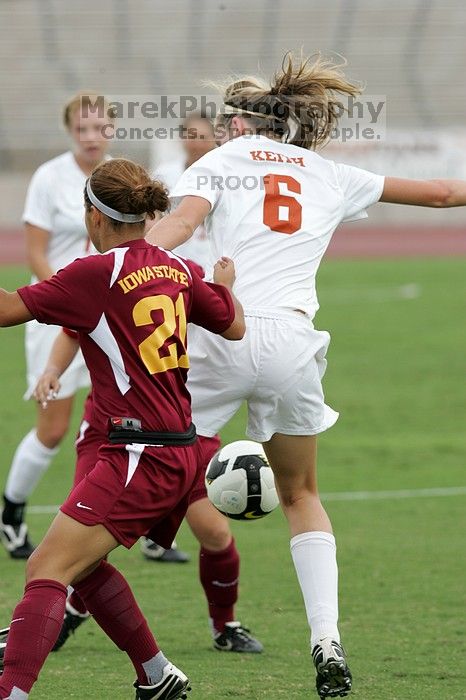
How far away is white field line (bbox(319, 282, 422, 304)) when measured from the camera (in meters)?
17.9

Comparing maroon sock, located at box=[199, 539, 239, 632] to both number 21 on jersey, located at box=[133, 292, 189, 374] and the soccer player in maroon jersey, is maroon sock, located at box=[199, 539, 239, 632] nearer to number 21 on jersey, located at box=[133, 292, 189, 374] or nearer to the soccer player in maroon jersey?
the soccer player in maroon jersey

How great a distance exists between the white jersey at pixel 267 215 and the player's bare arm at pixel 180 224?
39 mm

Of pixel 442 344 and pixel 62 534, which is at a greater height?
pixel 62 534

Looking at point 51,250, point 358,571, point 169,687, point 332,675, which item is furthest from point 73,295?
point 51,250

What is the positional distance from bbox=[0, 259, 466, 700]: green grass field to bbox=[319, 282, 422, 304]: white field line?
4.97 m

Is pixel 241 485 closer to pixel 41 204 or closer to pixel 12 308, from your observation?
pixel 12 308

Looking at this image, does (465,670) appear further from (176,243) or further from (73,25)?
(73,25)

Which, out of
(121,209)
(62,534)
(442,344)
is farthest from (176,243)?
(442,344)

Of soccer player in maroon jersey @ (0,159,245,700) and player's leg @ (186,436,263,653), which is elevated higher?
soccer player in maroon jersey @ (0,159,245,700)

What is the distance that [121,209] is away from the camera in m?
3.66

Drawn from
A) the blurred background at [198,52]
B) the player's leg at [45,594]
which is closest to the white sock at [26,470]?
the player's leg at [45,594]

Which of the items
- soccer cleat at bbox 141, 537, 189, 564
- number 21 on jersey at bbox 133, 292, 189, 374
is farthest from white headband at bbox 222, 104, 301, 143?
soccer cleat at bbox 141, 537, 189, 564

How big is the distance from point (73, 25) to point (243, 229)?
1122 inches

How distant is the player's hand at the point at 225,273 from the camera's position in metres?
3.97
